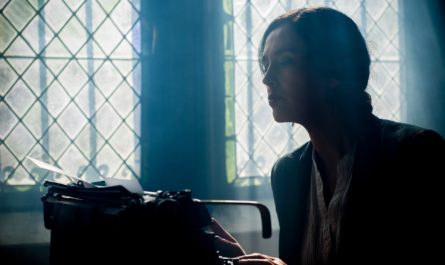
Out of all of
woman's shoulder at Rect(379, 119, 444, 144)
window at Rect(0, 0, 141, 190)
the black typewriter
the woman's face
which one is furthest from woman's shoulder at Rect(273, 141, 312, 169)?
window at Rect(0, 0, 141, 190)

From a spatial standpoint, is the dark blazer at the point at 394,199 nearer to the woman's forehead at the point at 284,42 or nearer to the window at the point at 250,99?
the woman's forehead at the point at 284,42

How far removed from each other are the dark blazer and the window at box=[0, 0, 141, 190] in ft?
3.54

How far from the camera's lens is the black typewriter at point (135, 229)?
767 millimetres

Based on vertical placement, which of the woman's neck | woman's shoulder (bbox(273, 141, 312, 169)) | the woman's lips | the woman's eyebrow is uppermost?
the woman's eyebrow

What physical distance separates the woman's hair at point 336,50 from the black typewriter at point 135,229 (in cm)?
49

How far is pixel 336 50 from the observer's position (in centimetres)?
113

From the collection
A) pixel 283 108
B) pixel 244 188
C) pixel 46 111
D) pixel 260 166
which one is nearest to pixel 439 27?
pixel 260 166

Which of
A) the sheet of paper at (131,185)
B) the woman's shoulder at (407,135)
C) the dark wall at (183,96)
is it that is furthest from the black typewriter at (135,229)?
the dark wall at (183,96)

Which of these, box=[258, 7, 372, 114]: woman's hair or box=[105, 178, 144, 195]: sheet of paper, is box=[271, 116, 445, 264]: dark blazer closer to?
box=[258, 7, 372, 114]: woman's hair

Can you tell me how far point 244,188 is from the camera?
6.32 feet

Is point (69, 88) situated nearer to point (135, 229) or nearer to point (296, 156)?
point (296, 156)

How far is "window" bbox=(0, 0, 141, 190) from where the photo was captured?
5.52 ft

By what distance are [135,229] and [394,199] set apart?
62 cm

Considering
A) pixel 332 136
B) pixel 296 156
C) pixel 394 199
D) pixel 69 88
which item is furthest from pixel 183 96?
pixel 394 199
